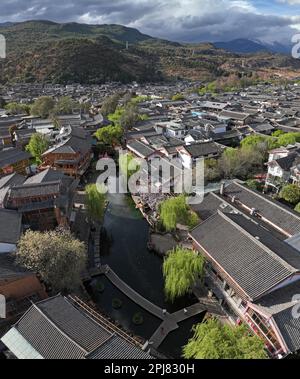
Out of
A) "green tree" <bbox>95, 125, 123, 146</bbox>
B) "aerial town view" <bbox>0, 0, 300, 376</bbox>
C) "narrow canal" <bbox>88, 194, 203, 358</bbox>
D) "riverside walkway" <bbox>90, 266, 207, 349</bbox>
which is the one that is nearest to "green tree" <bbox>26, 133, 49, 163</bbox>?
"aerial town view" <bbox>0, 0, 300, 376</bbox>

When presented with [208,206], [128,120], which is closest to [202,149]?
[208,206]

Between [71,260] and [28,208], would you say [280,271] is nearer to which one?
[71,260]

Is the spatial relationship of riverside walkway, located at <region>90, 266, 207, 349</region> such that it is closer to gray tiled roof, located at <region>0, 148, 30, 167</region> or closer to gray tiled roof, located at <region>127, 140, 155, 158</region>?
gray tiled roof, located at <region>127, 140, 155, 158</region>

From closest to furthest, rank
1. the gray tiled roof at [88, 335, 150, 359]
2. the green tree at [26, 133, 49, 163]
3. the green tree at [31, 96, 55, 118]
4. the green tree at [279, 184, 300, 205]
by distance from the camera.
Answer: the gray tiled roof at [88, 335, 150, 359] → the green tree at [279, 184, 300, 205] → the green tree at [26, 133, 49, 163] → the green tree at [31, 96, 55, 118]

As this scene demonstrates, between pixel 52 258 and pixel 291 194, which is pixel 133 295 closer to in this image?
pixel 52 258

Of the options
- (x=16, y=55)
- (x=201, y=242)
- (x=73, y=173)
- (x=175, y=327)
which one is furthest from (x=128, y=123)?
(x=16, y=55)

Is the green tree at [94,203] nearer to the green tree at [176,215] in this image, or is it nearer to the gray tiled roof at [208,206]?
the green tree at [176,215]

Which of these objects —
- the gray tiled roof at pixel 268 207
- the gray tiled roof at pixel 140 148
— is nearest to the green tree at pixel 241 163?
the gray tiled roof at pixel 268 207
